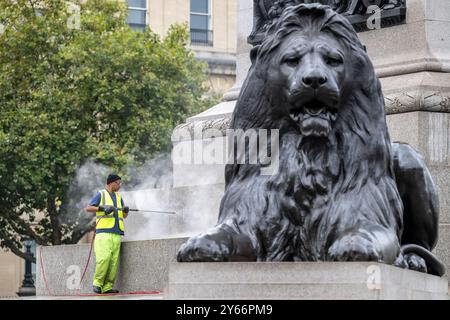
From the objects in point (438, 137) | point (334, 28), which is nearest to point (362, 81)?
point (334, 28)

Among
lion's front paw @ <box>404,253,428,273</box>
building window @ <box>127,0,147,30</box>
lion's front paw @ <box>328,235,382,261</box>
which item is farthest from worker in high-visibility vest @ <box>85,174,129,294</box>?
building window @ <box>127,0,147,30</box>

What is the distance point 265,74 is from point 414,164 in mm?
1336

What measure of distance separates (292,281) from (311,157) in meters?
1.09

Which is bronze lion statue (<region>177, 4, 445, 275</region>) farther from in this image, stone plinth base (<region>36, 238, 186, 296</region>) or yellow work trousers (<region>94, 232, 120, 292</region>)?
yellow work trousers (<region>94, 232, 120, 292</region>)

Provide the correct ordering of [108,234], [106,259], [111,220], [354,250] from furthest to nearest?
1. [111,220]
2. [108,234]
3. [106,259]
4. [354,250]

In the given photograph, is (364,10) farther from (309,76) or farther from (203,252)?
(203,252)

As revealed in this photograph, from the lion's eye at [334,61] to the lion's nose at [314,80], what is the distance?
209 millimetres

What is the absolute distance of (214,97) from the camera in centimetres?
4666

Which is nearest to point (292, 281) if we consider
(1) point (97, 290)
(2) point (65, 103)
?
(1) point (97, 290)

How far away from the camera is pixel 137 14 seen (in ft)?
190

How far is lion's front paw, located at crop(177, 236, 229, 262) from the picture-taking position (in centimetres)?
953

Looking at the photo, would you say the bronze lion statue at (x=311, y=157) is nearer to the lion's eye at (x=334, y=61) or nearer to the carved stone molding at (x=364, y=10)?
the lion's eye at (x=334, y=61)

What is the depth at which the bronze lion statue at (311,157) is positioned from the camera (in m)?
9.59
